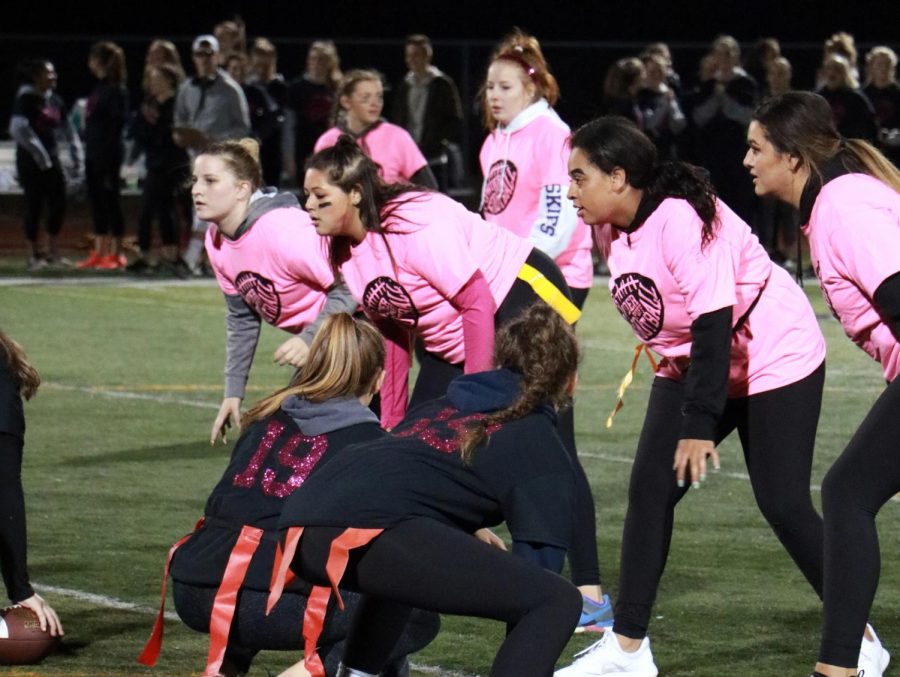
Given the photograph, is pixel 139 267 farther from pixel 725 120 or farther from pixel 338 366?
pixel 338 366

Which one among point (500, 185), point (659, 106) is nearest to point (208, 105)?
point (659, 106)

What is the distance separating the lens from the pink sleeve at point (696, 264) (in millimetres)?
5262

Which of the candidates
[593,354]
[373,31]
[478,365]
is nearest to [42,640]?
[478,365]

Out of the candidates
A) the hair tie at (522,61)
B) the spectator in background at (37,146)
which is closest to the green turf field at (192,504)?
the hair tie at (522,61)

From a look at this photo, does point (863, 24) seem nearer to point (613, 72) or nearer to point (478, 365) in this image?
point (613, 72)

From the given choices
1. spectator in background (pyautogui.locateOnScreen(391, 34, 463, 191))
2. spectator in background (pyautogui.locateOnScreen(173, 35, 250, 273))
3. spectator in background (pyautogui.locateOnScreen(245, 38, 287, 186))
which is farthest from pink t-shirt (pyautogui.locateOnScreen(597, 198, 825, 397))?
spectator in background (pyautogui.locateOnScreen(245, 38, 287, 186))

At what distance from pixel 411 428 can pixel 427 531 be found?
0.90ft

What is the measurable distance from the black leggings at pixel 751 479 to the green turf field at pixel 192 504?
324 millimetres

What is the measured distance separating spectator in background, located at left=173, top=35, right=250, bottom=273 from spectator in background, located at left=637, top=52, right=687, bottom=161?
12.7 feet

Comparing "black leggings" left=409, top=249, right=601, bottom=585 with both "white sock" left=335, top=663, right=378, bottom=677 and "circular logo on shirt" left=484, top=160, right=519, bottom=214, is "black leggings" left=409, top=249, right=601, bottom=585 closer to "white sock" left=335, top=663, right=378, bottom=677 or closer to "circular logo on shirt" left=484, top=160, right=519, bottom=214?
"circular logo on shirt" left=484, top=160, right=519, bottom=214

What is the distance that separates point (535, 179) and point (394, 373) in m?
1.69

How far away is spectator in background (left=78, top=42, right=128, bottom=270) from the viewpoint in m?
17.9

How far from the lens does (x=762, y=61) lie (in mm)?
18453


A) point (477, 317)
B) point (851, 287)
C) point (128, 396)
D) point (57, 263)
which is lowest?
point (57, 263)
